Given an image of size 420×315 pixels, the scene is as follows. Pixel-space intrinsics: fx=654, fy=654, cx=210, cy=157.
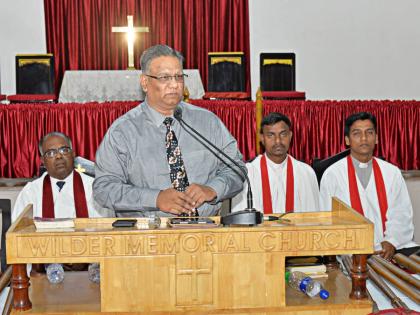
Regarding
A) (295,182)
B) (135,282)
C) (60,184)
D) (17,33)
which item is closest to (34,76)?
(17,33)

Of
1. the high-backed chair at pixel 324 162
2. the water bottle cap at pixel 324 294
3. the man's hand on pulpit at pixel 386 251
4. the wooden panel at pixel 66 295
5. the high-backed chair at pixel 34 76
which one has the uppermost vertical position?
the high-backed chair at pixel 34 76

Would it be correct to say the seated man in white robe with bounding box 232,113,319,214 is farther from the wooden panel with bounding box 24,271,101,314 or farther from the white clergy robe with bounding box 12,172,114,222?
the wooden panel with bounding box 24,271,101,314

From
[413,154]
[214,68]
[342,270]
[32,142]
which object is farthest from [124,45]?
[342,270]

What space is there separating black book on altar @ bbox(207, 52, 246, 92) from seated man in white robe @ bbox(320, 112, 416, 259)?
3074 mm

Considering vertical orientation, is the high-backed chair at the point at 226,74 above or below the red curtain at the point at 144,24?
below

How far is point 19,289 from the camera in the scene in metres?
2.21

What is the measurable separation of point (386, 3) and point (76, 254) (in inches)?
338

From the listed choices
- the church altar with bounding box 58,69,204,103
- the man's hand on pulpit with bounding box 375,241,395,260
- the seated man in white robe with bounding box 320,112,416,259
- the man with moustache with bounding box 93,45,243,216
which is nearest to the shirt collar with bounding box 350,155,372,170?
the seated man in white robe with bounding box 320,112,416,259

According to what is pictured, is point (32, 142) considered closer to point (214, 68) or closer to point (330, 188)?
point (330, 188)

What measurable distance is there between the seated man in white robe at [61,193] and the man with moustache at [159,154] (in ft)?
6.55

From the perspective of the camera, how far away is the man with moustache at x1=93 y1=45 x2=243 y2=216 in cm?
265

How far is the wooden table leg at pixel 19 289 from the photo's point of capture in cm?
221

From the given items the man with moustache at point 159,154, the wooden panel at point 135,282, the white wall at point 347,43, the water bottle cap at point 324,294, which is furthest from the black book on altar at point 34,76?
the water bottle cap at point 324,294

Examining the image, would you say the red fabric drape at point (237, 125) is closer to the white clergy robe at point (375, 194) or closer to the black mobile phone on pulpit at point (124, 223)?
the white clergy robe at point (375, 194)
